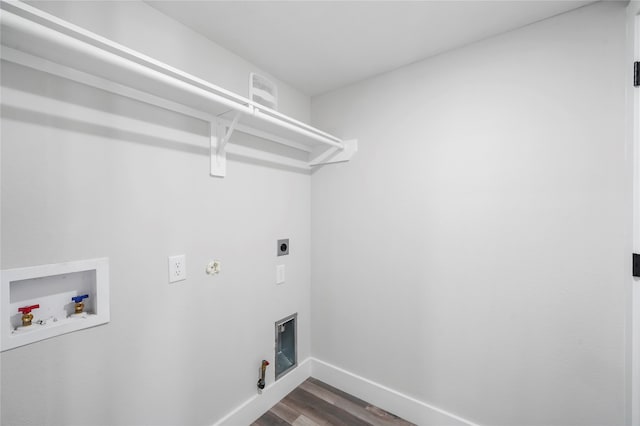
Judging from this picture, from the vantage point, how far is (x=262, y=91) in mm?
1613

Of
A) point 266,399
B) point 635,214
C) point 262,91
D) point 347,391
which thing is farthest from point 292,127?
point 347,391

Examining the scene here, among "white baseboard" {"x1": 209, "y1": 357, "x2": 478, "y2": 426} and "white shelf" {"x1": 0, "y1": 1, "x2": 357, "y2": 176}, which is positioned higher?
"white shelf" {"x1": 0, "y1": 1, "x2": 357, "y2": 176}

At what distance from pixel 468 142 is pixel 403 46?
0.68 meters

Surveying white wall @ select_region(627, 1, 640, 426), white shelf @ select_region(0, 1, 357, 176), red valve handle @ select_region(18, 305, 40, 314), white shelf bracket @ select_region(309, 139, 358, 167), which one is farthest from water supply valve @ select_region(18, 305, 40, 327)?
white wall @ select_region(627, 1, 640, 426)

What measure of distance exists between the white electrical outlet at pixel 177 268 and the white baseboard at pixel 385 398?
54.3 inches

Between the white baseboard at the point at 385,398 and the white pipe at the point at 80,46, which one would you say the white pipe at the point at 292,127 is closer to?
the white pipe at the point at 80,46

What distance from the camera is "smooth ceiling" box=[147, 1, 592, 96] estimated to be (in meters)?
1.19

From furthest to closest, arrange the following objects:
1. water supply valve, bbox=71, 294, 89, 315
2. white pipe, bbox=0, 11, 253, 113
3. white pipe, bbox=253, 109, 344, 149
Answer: white pipe, bbox=253, 109, 344, 149 → water supply valve, bbox=71, 294, 89, 315 → white pipe, bbox=0, 11, 253, 113

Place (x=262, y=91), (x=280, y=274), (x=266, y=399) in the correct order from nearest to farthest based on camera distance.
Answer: (x=262, y=91) → (x=266, y=399) → (x=280, y=274)

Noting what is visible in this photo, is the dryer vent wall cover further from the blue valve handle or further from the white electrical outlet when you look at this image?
the blue valve handle

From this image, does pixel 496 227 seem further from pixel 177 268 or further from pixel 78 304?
pixel 78 304

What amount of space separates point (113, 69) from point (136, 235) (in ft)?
2.18

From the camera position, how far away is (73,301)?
38.8 inches

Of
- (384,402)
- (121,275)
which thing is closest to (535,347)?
(384,402)
